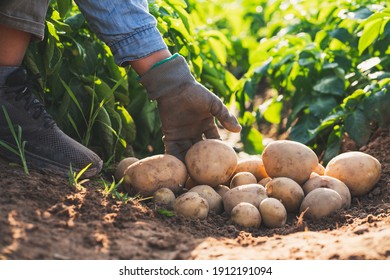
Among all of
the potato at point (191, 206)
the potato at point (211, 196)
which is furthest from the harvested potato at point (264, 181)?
the potato at point (191, 206)

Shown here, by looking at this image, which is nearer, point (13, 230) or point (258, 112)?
point (13, 230)

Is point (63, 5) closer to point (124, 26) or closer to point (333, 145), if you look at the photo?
point (124, 26)

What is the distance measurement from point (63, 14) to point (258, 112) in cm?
170

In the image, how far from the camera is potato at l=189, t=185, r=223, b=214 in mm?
2578

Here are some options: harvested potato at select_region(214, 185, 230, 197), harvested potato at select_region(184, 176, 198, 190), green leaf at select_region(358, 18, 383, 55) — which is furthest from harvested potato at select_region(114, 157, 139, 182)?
green leaf at select_region(358, 18, 383, 55)

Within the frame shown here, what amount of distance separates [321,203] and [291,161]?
26 centimetres

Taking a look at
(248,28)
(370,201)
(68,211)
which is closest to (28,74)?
(68,211)

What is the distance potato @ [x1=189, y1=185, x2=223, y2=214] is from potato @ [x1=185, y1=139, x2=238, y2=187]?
0.07 metres

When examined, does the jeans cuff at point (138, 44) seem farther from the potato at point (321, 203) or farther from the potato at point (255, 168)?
the potato at point (321, 203)

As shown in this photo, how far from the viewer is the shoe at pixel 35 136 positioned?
8.60 ft

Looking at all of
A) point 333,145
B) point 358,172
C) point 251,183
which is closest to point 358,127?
point 333,145

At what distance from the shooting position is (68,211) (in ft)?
7.04

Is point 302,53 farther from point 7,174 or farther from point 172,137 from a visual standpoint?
point 7,174

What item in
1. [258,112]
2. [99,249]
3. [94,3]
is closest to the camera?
[99,249]
